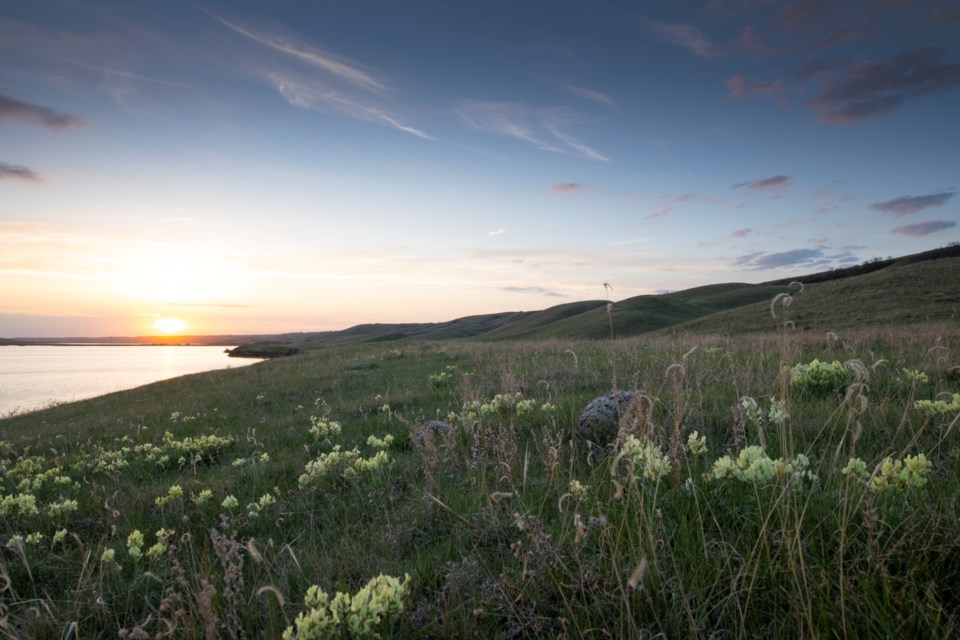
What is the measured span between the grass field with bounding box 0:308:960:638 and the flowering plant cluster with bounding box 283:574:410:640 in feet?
0.04

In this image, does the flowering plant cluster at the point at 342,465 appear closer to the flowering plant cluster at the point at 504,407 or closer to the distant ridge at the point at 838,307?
the flowering plant cluster at the point at 504,407

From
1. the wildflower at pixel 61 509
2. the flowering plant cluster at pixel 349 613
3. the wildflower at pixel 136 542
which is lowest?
the wildflower at pixel 61 509

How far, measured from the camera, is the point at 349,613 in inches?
84.0

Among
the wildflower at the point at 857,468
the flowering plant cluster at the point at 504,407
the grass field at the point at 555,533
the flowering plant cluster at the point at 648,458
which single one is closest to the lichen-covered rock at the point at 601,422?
the grass field at the point at 555,533

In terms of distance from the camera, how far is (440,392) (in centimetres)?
1085

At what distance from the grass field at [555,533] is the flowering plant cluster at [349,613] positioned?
0.5 inches

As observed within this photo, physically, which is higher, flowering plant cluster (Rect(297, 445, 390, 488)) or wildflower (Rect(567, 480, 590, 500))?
wildflower (Rect(567, 480, 590, 500))

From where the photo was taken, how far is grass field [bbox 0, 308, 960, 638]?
83.6 inches

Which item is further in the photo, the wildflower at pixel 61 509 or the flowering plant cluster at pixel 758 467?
the wildflower at pixel 61 509

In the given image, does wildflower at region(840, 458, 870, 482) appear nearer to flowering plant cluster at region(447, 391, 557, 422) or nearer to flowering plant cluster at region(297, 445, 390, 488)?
flowering plant cluster at region(447, 391, 557, 422)

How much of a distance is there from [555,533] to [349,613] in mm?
1465

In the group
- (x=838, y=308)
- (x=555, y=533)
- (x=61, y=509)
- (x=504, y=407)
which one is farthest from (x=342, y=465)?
(x=838, y=308)

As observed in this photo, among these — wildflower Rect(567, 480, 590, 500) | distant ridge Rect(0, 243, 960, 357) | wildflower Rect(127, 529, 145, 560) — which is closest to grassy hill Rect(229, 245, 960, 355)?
distant ridge Rect(0, 243, 960, 357)

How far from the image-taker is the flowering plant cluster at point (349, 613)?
6.68 feet
